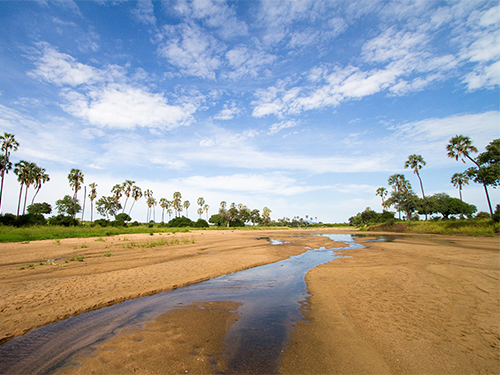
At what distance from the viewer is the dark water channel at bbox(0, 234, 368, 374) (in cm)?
448

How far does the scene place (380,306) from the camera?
739 centimetres

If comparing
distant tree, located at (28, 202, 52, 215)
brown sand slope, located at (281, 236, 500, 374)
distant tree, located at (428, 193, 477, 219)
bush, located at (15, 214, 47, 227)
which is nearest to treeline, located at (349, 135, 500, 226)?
distant tree, located at (428, 193, 477, 219)

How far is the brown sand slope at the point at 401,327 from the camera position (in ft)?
14.3

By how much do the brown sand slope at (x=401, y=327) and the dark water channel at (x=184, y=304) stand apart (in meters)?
0.55

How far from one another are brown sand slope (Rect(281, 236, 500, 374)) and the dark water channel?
21.6 inches

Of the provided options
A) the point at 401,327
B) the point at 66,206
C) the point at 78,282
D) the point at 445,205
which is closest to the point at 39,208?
the point at 66,206

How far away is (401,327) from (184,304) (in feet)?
22.1

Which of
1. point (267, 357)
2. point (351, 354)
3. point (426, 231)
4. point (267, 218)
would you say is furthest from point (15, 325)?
point (267, 218)

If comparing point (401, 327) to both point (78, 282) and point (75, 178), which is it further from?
point (75, 178)

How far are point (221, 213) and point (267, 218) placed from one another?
179 ft

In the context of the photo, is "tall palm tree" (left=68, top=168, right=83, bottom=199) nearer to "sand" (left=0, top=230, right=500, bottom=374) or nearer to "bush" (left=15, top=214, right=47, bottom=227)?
"bush" (left=15, top=214, right=47, bottom=227)

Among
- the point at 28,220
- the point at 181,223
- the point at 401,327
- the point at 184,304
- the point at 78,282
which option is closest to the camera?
the point at 401,327

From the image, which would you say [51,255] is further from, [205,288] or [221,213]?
[221,213]

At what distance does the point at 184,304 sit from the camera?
795 cm
